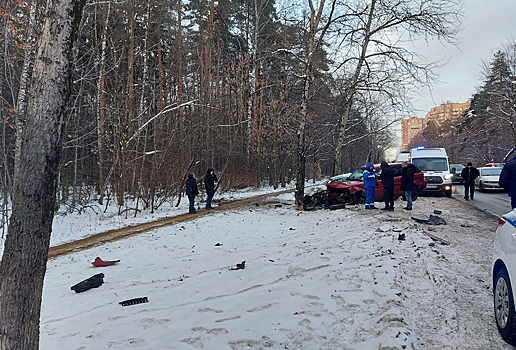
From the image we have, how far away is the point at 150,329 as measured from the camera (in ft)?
12.8

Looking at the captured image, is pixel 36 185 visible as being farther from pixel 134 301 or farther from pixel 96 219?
pixel 96 219

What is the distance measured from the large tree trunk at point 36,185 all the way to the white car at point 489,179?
2400 centimetres

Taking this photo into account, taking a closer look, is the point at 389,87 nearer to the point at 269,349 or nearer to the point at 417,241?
the point at 417,241

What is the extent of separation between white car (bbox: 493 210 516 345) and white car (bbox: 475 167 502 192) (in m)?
20.5

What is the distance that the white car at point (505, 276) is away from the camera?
3.23m

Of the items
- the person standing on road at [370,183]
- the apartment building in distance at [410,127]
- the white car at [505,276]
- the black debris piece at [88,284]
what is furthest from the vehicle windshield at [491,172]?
the black debris piece at [88,284]

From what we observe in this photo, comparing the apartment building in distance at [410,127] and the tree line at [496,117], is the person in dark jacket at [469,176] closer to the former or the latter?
the apartment building in distance at [410,127]

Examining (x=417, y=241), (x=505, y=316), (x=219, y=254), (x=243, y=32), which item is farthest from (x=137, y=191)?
(x=243, y=32)

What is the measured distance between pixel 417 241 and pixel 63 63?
7.13m

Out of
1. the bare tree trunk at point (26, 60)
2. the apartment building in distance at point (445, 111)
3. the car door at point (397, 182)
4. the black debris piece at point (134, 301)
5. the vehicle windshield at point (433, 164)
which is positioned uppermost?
the apartment building in distance at point (445, 111)

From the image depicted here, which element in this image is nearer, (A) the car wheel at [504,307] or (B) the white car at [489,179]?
(A) the car wheel at [504,307]

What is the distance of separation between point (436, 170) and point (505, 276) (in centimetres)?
1555

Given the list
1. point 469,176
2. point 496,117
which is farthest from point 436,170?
point 496,117

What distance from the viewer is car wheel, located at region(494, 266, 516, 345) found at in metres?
3.24
